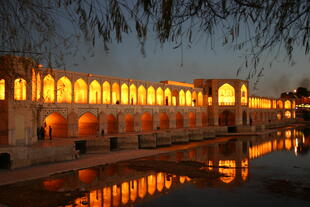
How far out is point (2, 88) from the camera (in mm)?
13438

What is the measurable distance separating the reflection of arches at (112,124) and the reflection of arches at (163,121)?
678 centimetres

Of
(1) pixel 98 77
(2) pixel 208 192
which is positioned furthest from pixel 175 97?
(2) pixel 208 192

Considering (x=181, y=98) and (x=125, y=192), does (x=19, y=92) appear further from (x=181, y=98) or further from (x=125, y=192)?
(x=181, y=98)

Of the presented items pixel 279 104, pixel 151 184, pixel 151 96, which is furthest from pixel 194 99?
pixel 279 104

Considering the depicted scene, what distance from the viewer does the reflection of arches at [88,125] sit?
A: 66.2 feet

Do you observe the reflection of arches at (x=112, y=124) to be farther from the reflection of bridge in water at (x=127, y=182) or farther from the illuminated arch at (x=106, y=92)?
the reflection of bridge in water at (x=127, y=182)

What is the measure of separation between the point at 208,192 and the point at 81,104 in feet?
37.5

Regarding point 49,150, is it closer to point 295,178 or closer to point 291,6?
point 295,178

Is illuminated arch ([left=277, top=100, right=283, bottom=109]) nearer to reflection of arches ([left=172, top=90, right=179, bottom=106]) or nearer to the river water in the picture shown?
reflection of arches ([left=172, top=90, right=179, bottom=106])

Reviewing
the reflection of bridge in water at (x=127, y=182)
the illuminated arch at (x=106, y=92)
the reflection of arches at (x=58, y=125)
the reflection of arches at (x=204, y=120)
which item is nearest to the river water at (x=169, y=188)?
the reflection of bridge in water at (x=127, y=182)

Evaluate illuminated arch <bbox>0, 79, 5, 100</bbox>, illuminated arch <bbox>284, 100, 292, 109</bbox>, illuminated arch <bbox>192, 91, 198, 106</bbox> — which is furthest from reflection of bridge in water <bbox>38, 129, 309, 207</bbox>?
illuminated arch <bbox>284, 100, 292, 109</bbox>

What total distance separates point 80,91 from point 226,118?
19.7 metres

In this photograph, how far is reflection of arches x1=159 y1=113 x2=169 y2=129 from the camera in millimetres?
27625

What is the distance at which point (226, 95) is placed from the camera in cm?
3344
